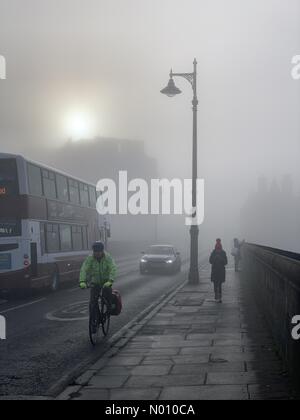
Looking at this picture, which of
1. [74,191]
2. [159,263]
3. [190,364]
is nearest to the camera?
[190,364]

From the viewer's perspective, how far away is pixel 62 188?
72.8 ft

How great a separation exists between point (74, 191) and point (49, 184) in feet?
11.2

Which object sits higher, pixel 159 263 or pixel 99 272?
pixel 99 272

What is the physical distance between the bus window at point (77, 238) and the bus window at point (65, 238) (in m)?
0.60

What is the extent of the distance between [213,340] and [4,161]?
9919 millimetres

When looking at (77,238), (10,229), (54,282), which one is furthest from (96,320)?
(77,238)

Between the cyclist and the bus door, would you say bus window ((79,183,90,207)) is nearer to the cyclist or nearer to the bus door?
the bus door

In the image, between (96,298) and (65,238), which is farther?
(65,238)

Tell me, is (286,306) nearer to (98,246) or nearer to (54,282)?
(98,246)

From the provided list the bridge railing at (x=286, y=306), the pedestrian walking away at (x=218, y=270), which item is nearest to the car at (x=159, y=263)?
the pedestrian walking away at (x=218, y=270)

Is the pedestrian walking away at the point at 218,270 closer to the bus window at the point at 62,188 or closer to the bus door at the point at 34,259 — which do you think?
the bus door at the point at 34,259

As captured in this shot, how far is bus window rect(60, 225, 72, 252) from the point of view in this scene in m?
21.9

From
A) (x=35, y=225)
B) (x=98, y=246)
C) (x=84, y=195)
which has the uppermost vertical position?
(x=84, y=195)

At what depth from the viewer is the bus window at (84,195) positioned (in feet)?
82.4
